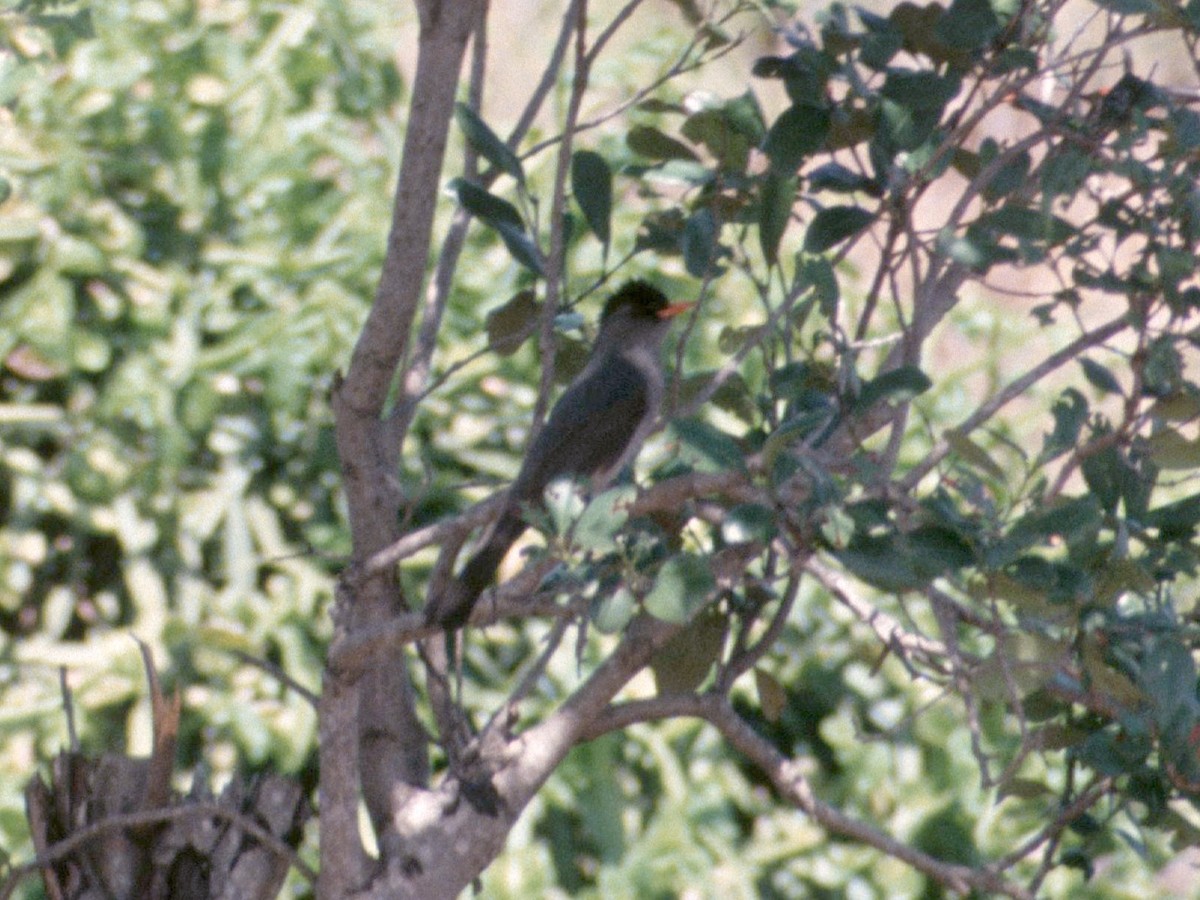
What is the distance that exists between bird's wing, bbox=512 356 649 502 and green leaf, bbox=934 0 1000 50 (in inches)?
45.7

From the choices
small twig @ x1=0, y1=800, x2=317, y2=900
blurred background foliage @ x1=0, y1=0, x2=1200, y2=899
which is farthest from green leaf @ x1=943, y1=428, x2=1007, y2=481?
blurred background foliage @ x1=0, y1=0, x2=1200, y2=899

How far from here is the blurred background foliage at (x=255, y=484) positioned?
4566 millimetres

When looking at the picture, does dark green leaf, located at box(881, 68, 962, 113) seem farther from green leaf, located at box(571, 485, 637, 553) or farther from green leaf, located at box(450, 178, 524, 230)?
green leaf, located at box(571, 485, 637, 553)

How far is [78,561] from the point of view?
4824 millimetres

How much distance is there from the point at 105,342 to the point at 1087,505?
3.33 m

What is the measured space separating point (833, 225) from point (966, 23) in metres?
0.35

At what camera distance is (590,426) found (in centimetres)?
349

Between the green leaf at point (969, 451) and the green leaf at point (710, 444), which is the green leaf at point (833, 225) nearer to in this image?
the green leaf at point (969, 451)

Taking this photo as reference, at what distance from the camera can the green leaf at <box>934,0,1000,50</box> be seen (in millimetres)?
2314

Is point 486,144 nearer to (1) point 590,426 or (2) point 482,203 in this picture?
(2) point 482,203

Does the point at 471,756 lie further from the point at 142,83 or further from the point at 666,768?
the point at 142,83

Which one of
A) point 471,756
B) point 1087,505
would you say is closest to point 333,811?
point 471,756

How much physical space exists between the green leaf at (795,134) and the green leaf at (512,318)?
1.68 feet

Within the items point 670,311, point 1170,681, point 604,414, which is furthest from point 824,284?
point 670,311
